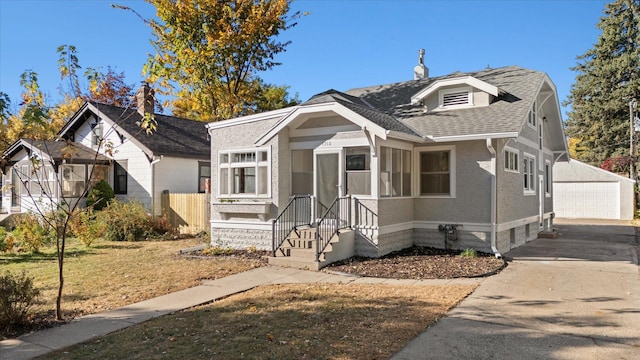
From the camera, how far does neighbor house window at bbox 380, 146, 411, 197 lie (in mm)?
11234

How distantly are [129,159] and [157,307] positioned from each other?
45.1 feet

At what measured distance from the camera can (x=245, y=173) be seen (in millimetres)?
12922

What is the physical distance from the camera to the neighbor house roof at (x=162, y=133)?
1847 centimetres

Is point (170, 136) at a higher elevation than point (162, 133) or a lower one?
lower

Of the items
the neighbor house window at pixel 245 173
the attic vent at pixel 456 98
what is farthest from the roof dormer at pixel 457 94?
the neighbor house window at pixel 245 173

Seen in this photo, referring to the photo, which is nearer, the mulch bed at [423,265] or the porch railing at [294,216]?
the mulch bed at [423,265]

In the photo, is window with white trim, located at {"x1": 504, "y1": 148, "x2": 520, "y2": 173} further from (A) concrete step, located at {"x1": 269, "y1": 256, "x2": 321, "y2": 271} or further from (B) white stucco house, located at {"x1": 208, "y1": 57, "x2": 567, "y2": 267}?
(A) concrete step, located at {"x1": 269, "y1": 256, "x2": 321, "y2": 271}

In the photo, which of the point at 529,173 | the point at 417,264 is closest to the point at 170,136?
the point at 417,264

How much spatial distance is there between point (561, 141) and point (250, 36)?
46.8 ft

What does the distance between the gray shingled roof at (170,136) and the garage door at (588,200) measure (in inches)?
855

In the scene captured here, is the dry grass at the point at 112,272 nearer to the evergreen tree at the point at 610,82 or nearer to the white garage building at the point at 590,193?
the white garage building at the point at 590,193

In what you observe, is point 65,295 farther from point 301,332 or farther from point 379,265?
point 379,265

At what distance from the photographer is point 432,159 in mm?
12469

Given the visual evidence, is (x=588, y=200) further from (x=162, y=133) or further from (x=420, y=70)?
(x=162, y=133)
